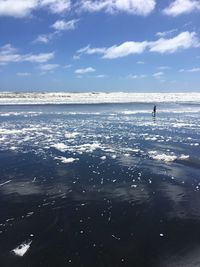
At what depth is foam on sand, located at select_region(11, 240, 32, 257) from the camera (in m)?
8.22

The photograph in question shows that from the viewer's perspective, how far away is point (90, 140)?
A: 2414cm

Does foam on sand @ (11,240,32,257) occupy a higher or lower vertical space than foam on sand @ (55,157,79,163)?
higher

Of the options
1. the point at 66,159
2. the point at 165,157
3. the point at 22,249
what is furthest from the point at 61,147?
the point at 22,249

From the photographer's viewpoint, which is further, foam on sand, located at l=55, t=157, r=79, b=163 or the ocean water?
foam on sand, located at l=55, t=157, r=79, b=163

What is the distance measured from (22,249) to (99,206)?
131 inches

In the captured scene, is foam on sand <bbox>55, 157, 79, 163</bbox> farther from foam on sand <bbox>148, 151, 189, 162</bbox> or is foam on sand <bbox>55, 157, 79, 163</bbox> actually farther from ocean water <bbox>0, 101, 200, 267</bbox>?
foam on sand <bbox>148, 151, 189, 162</bbox>

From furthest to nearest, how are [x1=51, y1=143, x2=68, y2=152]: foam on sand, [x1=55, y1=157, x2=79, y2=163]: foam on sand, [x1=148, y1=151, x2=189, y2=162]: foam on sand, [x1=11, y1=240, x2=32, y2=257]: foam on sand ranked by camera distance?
[x1=51, y1=143, x2=68, y2=152]: foam on sand, [x1=148, y1=151, x2=189, y2=162]: foam on sand, [x1=55, y1=157, x2=79, y2=163]: foam on sand, [x1=11, y1=240, x2=32, y2=257]: foam on sand

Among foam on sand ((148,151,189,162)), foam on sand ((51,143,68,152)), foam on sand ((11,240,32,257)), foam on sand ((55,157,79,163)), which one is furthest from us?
foam on sand ((51,143,68,152))

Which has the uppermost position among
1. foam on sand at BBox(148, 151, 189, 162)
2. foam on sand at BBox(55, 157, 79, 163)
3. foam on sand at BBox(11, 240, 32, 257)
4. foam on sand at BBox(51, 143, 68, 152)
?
foam on sand at BBox(11, 240, 32, 257)

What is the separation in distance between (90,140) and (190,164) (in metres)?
8.92

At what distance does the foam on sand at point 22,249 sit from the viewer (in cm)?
822

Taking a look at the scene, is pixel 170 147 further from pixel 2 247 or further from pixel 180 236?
pixel 2 247

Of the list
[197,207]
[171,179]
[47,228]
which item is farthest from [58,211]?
[171,179]

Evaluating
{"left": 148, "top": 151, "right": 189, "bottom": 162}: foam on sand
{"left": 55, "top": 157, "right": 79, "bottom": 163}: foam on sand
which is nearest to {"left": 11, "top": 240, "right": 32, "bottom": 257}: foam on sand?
{"left": 55, "top": 157, "right": 79, "bottom": 163}: foam on sand
